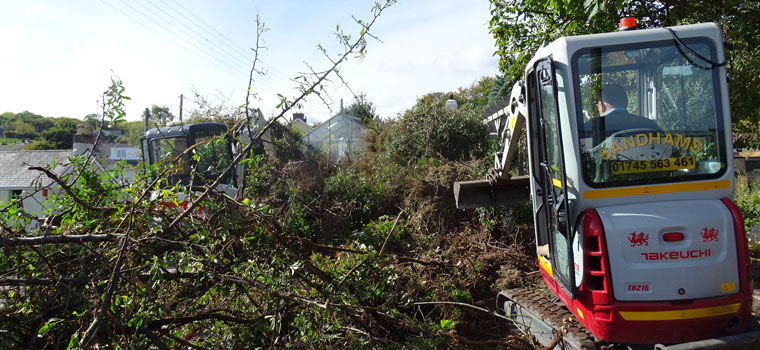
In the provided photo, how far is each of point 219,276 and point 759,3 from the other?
32.7 feet

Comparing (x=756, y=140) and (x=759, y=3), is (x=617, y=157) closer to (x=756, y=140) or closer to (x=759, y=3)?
(x=759, y=3)

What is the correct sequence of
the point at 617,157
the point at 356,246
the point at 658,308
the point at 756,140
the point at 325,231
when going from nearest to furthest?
the point at 658,308
the point at 617,157
the point at 356,246
the point at 325,231
the point at 756,140

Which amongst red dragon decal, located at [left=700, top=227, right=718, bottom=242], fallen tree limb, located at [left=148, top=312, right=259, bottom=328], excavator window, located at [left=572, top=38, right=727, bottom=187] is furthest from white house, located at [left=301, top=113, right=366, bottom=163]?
red dragon decal, located at [left=700, top=227, right=718, bottom=242]

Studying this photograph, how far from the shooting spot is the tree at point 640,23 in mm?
7801

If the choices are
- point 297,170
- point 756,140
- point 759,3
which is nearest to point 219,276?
point 297,170

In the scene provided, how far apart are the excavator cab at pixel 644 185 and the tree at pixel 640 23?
375cm

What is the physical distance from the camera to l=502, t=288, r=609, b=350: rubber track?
374cm

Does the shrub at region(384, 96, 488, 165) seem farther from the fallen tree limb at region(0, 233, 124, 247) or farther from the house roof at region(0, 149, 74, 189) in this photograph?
the house roof at region(0, 149, 74, 189)

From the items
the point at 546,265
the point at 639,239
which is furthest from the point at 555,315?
the point at 639,239

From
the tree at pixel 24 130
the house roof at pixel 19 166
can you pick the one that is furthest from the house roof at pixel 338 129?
the tree at pixel 24 130

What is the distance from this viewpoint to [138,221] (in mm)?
3645

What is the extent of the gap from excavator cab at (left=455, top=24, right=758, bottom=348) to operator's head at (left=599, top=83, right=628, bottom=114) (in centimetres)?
1

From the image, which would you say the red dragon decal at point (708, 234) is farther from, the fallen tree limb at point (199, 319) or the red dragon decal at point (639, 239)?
the fallen tree limb at point (199, 319)

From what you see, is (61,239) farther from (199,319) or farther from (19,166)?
(19,166)
